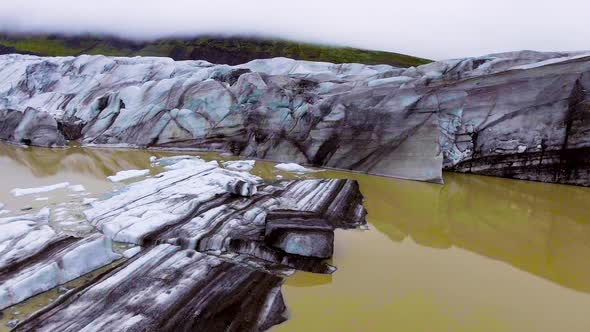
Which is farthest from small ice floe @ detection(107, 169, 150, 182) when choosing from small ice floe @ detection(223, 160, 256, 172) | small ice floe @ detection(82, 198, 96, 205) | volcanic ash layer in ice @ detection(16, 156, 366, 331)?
small ice floe @ detection(223, 160, 256, 172)

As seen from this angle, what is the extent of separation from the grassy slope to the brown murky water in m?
44.2

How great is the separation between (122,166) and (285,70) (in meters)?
12.9

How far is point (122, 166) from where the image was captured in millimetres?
11016

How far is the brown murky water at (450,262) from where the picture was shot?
394 cm

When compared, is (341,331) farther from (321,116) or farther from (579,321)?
(321,116)

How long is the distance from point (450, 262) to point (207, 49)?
5221cm

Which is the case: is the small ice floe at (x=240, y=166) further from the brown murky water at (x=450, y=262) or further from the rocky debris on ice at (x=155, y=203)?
the brown murky water at (x=450, y=262)

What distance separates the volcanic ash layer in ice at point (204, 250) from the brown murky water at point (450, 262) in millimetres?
319

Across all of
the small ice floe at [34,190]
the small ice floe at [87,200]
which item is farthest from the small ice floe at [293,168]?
the small ice floe at [34,190]

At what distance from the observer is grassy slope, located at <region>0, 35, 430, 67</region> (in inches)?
2053

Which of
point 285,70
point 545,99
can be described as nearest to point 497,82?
point 545,99

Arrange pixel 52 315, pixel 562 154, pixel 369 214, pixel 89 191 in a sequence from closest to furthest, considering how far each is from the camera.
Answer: pixel 52 315, pixel 369 214, pixel 89 191, pixel 562 154

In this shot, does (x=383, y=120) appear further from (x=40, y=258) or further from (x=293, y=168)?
(x=40, y=258)

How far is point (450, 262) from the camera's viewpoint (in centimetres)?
531
